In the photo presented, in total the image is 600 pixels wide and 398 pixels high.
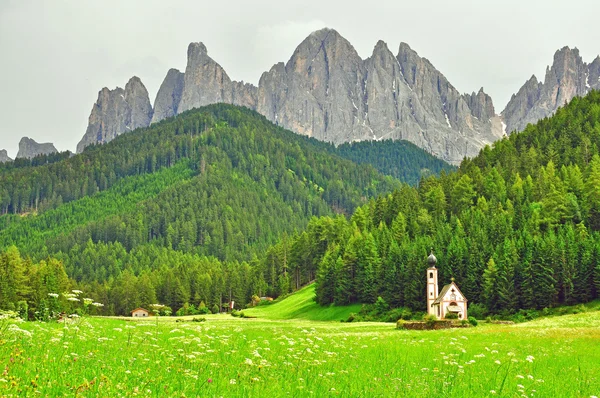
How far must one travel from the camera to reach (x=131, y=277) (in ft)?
484

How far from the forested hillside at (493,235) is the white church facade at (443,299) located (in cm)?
225

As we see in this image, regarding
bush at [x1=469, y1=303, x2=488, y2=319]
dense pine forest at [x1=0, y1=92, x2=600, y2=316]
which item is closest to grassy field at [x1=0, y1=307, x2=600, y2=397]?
dense pine forest at [x1=0, y1=92, x2=600, y2=316]

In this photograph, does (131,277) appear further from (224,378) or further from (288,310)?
(224,378)

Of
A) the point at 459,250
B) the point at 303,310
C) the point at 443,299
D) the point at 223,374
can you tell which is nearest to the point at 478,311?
the point at 443,299

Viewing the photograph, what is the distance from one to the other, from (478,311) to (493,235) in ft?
60.4

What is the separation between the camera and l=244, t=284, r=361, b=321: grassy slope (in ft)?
306

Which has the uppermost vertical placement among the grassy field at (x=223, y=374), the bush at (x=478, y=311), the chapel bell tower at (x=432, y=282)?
the chapel bell tower at (x=432, y=282)

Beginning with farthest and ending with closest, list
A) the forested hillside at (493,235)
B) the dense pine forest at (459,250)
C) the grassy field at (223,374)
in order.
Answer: the dense pine forest at (459,250) < the forested hillside at (493,235) < the grassy field at (223,374)

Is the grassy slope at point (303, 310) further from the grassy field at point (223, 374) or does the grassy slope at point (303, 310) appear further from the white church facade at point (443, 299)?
the grassy field at point (223, 374)

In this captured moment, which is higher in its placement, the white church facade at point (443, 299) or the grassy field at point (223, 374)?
the white church facade at point (443, 299)

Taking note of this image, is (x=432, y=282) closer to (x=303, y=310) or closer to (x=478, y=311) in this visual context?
(x=478, y=311)

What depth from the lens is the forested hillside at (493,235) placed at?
252 feet

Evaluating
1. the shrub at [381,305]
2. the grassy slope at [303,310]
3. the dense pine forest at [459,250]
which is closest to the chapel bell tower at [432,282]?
the dense pine forest at [459,250]

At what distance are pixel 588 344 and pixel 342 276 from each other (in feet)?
228
